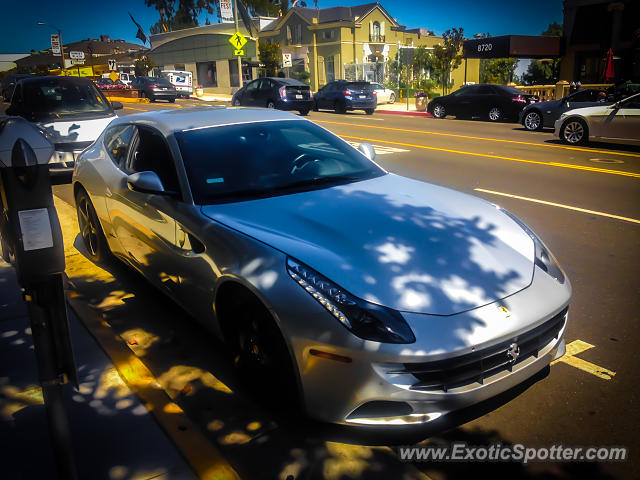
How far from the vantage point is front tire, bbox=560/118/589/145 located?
13503 mm

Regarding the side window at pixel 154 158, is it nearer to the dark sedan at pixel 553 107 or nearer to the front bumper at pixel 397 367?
the front bumper at pixel 397 367

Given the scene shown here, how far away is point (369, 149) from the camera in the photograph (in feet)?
16.1

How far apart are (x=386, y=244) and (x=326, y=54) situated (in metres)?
51.1

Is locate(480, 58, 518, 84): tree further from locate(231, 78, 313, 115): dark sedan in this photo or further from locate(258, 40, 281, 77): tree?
locate(231, 78, 313, 115): dark sedan

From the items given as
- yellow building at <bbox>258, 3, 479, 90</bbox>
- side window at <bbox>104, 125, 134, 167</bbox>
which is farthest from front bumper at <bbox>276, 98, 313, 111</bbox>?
yellow building at <bbox>258, 3, 479, 90</bbox>

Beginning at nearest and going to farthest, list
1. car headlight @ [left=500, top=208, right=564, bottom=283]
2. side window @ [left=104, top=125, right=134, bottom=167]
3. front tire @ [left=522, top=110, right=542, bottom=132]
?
car headlight @ [left=500, top=208, right=564, bottom=283] → side window @ [left=104, top=125, right=134, bottom=167] → front tire @ [left=522, top=110, right=542, bottom=132]

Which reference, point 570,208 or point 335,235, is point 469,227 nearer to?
point 335,235

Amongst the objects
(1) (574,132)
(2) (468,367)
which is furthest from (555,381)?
(1) (574,132)

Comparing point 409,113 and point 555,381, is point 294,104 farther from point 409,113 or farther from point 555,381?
point 555,381

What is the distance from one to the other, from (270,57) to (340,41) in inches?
306

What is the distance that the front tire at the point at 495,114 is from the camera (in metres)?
20.5

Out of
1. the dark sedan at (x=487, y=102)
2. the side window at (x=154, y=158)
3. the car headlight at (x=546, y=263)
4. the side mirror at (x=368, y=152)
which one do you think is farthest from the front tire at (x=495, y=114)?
the car headlight at (x=546, y=263)

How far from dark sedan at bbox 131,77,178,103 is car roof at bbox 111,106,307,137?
3373 cm

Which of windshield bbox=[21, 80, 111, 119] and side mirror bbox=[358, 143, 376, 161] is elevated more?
windshield bbox=[21, 80, 111, 119]
